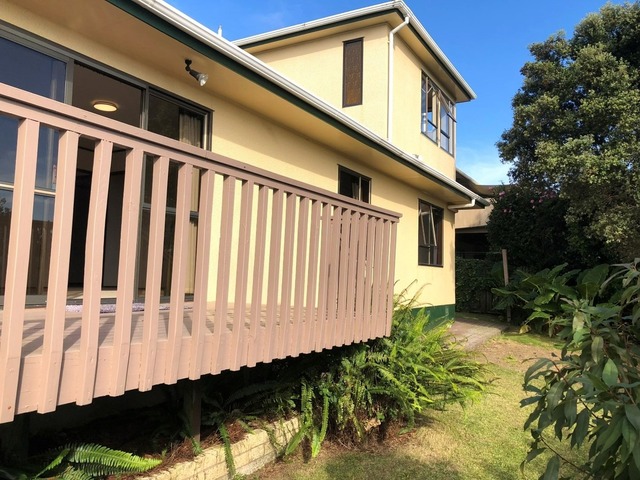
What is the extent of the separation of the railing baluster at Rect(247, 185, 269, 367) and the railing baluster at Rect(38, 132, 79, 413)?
4.03 feet

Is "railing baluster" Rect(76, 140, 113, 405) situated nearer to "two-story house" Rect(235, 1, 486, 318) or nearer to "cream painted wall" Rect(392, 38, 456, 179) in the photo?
"two-story house" Rect(235, 1, 486, 318)

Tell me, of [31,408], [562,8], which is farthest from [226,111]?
[562,8]

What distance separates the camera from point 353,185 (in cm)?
803

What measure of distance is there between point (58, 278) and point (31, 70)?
8.32ft

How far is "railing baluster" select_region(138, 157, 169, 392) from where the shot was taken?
2.34 m

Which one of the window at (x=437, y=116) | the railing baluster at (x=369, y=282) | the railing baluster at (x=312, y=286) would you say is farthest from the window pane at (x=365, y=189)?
the railing baluster at (x=312, y=286)

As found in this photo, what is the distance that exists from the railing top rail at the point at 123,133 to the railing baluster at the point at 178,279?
0.37 feet

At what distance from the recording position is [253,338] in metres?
3.03

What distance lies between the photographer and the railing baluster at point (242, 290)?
113 inches

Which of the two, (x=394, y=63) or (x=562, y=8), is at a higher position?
(x=562, y=8)

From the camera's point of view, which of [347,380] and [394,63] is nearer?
[347,380]

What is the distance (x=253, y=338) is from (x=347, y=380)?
63.6 inches

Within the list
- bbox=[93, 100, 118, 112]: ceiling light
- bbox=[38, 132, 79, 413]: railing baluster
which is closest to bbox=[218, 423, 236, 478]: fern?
bbox=[38, 132, 79, 413]: railing baluster

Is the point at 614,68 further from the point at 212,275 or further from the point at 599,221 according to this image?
the point at 212,275
